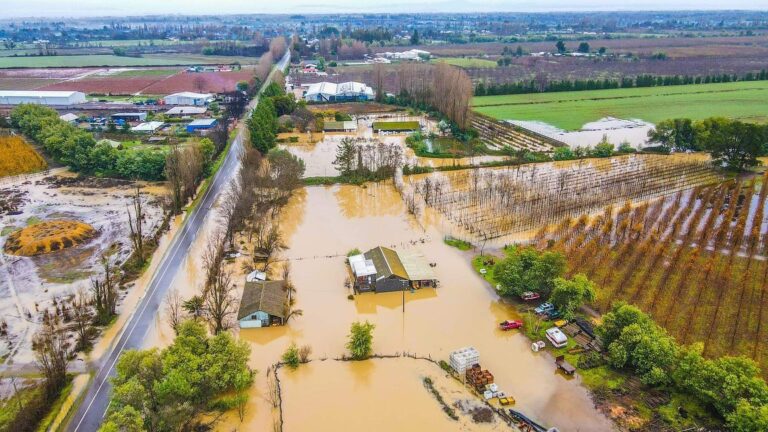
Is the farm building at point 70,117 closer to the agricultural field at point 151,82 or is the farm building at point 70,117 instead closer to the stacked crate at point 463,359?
the agricultural field at point 151,82

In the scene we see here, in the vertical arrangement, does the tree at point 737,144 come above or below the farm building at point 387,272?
above

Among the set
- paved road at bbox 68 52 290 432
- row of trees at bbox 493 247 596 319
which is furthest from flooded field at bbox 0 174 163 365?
row of trees at bbox 493 247 596 319

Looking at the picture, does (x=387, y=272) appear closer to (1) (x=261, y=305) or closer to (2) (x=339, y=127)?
(1) (x=261, y=305)

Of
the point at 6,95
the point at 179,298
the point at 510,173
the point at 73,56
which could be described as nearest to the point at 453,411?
the point at 179,298

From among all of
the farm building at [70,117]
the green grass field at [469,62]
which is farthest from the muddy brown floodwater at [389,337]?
the green grass field at [469,62]

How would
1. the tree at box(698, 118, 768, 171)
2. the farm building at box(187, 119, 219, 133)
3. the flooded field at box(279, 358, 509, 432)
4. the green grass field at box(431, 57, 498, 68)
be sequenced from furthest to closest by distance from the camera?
1. the green grass field at box(431, 57, 498, 68)
2. the farm building at box(187, 119, 219, 133)
3. the tree at box(698, 118, 768, 171)
4. the flooded field at box(279, 358, 509, 432)

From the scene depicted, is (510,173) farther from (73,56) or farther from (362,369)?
(73,56)

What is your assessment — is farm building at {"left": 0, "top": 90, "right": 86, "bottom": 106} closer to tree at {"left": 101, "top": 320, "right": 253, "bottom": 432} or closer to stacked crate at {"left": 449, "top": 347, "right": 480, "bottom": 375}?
tree at {"left": 101, "top": 320, "right": 253, "bottom": 432}
